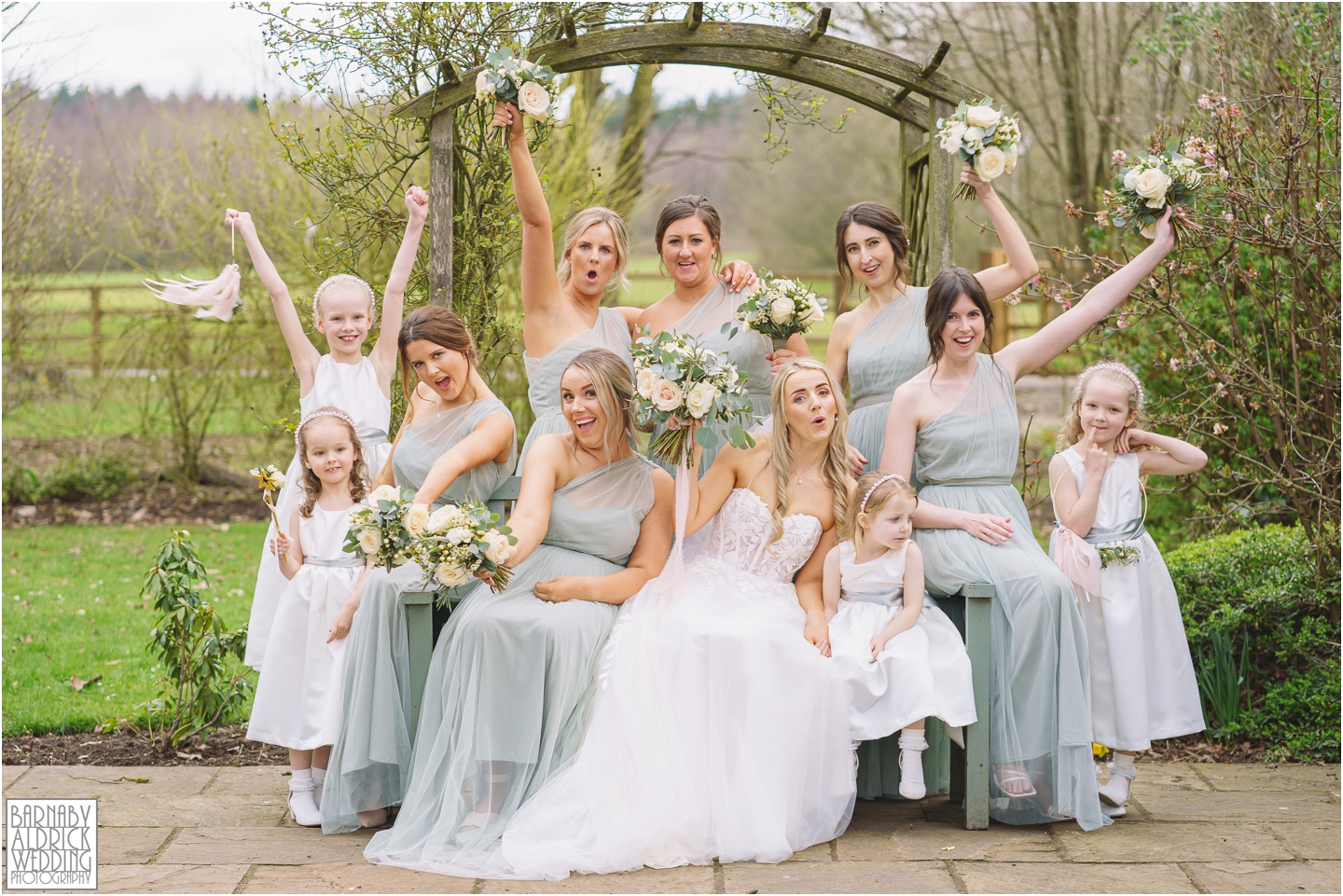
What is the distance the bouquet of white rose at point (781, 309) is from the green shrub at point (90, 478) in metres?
8.38

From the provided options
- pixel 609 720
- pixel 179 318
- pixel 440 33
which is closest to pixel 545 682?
pixel 609 720

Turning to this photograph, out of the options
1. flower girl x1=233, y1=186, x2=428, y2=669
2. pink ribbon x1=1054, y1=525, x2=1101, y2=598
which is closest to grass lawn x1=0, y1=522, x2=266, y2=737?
flower girl x1=233, y1=186, x2=428, y2=669

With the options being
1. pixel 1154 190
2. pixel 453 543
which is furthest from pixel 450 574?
pixel 1154 190

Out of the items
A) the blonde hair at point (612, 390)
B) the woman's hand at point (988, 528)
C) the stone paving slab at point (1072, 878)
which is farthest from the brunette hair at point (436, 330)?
the stone paving slab at point (1072, 878)

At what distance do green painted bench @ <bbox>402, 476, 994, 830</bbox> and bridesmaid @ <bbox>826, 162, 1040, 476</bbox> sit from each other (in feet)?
2.38

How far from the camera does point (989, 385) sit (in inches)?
169

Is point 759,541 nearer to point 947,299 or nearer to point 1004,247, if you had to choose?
point 947,299

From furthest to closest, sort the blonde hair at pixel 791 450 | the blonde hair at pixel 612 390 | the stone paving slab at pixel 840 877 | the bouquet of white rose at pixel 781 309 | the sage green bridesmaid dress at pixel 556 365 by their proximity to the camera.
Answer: the sage green bridesmaid dress at pixel 556 365 → the bouquet of white rose at pixel 781 309 → the blonde hair at pixel 791 450 → the blonde hair at pixel 612 390 → the stone paving slab at pixel 840 877

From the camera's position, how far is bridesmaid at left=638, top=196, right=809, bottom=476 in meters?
4.55

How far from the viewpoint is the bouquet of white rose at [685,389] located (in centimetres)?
390

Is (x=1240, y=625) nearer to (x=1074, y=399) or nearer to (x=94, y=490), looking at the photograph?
(x=1074, y=399)

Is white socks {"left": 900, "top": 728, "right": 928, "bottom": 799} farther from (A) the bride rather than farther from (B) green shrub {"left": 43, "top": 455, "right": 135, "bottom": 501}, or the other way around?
(B) green shrub {"left": 43, "top": 455, "right": 135, "bottom": 501}

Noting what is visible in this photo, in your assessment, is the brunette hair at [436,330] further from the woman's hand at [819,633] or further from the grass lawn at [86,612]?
the grass lawn at [86,612]

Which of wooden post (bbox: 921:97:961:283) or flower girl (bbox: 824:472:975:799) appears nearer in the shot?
flower girl (bbox: 824:472:975:799)
